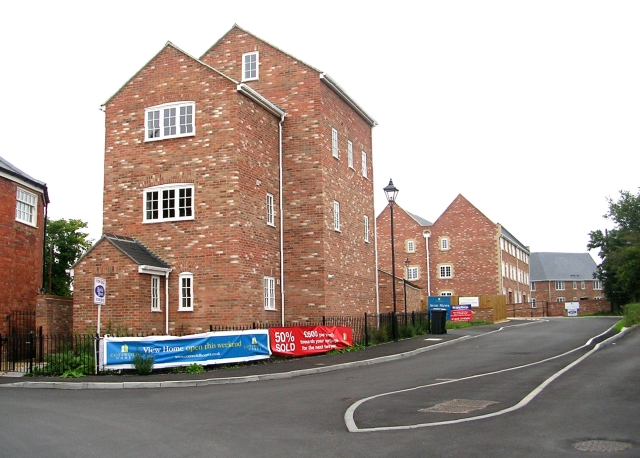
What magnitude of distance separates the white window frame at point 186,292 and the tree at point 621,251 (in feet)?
138

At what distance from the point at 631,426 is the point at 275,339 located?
13.5m

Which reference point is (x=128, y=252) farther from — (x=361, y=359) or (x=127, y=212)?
(x=361, y=359)

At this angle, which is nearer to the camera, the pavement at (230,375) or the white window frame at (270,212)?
the pavement at (230,375)

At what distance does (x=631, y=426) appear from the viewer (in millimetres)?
9875

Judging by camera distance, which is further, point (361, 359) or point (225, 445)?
point (361, 359)

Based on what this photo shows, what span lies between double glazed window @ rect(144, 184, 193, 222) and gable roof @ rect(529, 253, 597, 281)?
286 ft

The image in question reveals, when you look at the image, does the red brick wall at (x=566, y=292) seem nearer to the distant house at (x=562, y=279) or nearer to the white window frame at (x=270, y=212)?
the distant house at (x=562, y=279)

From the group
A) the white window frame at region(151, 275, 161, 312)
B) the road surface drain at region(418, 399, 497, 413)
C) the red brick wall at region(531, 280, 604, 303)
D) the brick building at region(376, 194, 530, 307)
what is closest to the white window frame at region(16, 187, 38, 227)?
the white window frame at region(151, 275, 161, 312)

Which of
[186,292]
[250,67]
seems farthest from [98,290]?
[250,67]

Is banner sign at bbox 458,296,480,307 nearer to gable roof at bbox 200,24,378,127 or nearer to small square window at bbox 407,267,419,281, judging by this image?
small square window at bbox 407,267,419,281

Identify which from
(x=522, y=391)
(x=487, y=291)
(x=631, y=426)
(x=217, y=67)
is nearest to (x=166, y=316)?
(x=217, y=67)

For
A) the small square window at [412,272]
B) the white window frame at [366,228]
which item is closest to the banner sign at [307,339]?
the white window frame at [366,228]

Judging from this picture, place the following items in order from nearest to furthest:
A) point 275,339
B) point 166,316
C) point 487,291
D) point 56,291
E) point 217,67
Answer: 1. point 275,339
2. point 166,316
3. point 217,67
4. point 56,291
5. point 487,291

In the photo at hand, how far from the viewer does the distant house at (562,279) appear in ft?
338
